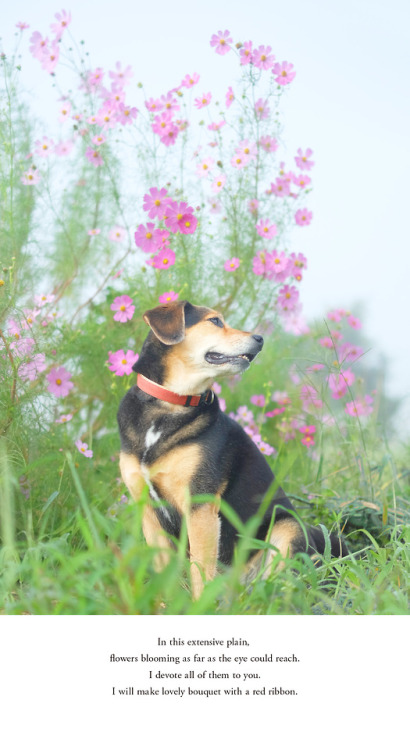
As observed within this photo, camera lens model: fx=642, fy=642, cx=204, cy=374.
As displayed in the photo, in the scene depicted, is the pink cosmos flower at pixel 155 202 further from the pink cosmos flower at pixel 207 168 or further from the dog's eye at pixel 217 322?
the dog's eye at pixel 217 322

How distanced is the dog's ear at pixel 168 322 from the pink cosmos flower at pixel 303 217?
2011 mm

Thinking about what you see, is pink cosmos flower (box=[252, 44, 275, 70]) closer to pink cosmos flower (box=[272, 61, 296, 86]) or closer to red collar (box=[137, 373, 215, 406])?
pink cosmos flower (box=[272, 61, 296, 86])

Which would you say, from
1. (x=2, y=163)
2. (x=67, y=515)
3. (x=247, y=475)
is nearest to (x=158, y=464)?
(x=247, y=475)

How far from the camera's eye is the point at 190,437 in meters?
2.98

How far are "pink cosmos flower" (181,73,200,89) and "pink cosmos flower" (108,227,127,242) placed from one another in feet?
3.66

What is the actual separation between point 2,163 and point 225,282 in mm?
1785

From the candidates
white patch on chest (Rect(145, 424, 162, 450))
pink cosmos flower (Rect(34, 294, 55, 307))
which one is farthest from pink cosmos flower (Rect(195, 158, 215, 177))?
white patch on chest (Rect(145, 424, 162, 450))

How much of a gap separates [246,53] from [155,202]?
1.33 meters

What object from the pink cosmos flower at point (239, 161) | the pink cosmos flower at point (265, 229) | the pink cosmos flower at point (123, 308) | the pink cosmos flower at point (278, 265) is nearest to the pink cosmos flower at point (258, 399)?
the pink cosmos flower at point (278, 265)

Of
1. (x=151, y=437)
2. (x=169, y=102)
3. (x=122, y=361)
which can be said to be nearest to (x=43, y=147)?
(x=169, y=102)

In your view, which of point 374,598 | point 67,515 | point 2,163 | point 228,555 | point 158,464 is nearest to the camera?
point 374,598

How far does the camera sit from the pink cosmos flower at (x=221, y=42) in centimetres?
427
